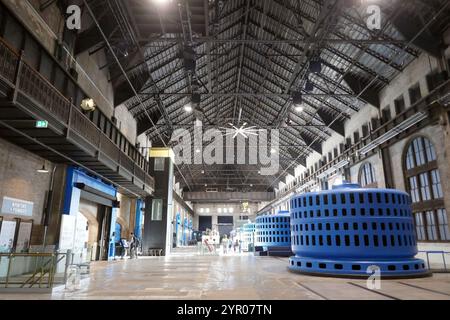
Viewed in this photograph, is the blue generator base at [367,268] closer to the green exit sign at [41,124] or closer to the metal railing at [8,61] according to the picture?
the green exit sign at [41,124]

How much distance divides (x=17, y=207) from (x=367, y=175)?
24.4 metres

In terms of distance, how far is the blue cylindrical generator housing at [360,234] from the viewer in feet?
31.4

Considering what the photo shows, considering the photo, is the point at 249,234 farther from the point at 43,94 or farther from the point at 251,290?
the point at 43,94

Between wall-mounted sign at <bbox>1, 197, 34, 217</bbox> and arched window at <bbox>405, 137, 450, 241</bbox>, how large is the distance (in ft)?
67.5

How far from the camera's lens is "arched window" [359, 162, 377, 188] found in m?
24.1

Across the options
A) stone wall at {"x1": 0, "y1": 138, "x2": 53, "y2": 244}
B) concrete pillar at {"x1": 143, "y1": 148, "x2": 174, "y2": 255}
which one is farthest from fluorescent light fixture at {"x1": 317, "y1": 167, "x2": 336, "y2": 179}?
stone wall at {"x1": 0, "y1": 138, "x2": 53, "y2": 244}

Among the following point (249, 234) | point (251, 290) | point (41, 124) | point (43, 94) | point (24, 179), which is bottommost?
point (251, 290)

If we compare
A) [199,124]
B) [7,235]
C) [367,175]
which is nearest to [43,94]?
[7,235]

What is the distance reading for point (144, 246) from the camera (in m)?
27.5

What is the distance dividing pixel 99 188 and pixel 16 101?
10282 mm

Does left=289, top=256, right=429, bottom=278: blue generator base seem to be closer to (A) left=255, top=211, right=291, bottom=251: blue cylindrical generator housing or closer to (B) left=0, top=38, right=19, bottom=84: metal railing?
(B) left=0, top=38, right=19, bottom=84: metal railing

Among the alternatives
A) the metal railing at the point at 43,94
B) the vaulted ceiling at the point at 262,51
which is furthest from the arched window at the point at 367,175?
the metal railing at the point at 43,94

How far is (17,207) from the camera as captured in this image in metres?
11.2
